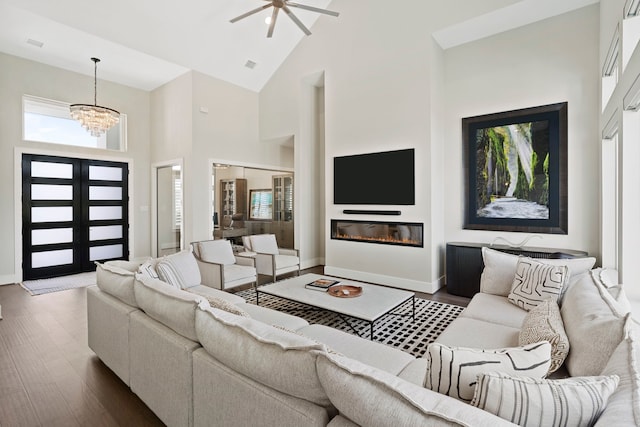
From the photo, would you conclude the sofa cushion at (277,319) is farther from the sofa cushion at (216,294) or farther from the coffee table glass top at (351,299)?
the coffee table glass top at (351,299)

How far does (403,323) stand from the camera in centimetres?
332

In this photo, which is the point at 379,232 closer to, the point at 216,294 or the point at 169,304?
the point at 216,294

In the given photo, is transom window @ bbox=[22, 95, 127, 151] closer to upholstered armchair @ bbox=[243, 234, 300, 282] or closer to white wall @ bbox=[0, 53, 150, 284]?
white wall @ bbox=[0, 53, 150, 284]

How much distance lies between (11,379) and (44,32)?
4.62m

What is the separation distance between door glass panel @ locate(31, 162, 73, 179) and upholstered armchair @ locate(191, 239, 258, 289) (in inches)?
132

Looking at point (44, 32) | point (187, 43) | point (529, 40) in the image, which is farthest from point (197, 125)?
point (529, 40)

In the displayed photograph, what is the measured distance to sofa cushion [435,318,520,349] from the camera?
1949 millimetres

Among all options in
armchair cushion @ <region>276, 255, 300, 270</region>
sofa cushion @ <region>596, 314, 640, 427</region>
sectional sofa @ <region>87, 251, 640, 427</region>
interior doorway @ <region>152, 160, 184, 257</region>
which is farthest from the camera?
interior doorway @ <region>152, 160, 184, 257</region>

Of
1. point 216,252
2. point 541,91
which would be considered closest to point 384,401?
point 216,252

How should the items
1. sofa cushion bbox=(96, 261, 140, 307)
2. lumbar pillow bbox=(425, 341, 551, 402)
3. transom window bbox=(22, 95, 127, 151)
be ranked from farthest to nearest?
1. transom window bbox=(22, 95, 127, 151)
2. sofa cushion bbox=(96, 261, 140, 307)
3. lumbar pillow bbox=(425, 341, 551, 402)

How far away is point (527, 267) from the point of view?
261cm

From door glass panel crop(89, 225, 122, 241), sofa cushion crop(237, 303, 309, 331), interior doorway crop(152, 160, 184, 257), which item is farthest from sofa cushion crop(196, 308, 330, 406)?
door glass panel crop(89, 225, 122, 241)

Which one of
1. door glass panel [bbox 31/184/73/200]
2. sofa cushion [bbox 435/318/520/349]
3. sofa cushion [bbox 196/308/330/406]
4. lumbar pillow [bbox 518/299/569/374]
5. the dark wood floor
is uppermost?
door glass panel [bbox 31/184/73/200]

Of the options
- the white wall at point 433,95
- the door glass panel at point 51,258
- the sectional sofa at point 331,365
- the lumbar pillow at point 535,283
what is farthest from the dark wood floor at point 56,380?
the white wall at point 433,95
